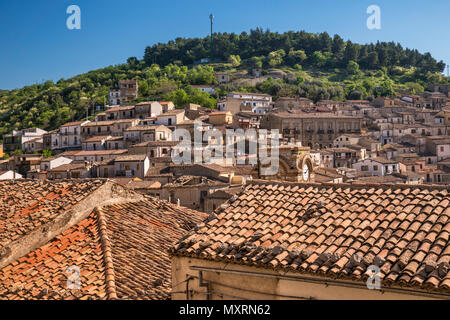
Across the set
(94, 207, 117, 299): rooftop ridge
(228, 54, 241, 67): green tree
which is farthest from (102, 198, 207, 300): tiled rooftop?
(228, 54, 241, 67): green tree

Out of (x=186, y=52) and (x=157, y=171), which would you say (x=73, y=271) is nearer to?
(x=157, y=171)

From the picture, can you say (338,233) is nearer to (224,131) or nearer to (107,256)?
(107,256)

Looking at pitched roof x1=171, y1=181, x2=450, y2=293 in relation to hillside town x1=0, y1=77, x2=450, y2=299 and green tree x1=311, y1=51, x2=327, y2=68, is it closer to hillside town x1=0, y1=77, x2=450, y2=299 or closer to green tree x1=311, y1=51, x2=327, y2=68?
hillside town x1=0, y1=77, x2=450, y2=299

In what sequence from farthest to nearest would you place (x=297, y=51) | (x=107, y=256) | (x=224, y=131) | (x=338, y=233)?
1. (x=297, y=51)
2. (x=224, y=131)
3. (x=107, y=256)
4. (x=338, y=233)

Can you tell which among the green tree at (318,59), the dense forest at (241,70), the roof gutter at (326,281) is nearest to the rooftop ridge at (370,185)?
the roof gutter at (326,281)

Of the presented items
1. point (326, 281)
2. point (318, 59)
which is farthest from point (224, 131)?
point (318, 59)

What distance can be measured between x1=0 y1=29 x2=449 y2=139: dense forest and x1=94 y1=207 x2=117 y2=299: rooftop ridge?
82.1 meters

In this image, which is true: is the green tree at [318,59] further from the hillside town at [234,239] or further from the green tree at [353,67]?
the hillside town at [234,239]

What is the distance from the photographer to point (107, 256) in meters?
9.93

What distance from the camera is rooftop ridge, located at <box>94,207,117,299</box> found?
343 inches

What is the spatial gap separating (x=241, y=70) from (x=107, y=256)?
131 meters

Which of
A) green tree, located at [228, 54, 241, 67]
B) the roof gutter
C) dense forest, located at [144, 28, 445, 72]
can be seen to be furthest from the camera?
dense forest, located at [144, 28, 445, 72]
